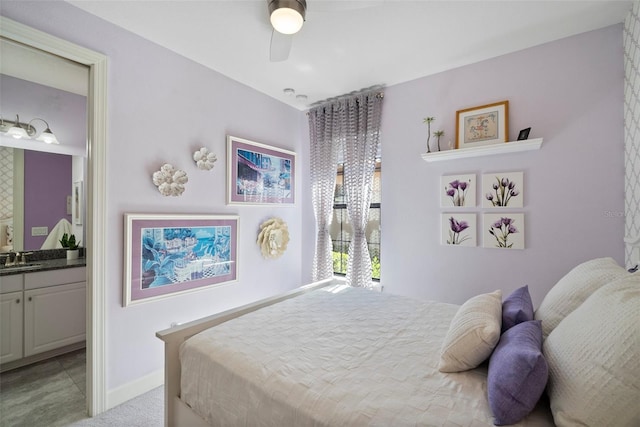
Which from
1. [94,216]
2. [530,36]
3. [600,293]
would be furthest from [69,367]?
[530,36]

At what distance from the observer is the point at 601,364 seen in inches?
30.3

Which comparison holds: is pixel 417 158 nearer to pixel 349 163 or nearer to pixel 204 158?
pixel 349 163

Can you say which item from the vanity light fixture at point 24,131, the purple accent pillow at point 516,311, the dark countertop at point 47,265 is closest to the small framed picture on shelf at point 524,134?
the purple accent pillow at point 516,311

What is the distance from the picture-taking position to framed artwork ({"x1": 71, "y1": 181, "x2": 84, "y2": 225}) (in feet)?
9.64

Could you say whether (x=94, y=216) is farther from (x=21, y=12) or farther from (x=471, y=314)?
(x=471, y=314)

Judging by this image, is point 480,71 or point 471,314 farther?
point 480,71

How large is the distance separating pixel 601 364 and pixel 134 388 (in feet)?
8.66

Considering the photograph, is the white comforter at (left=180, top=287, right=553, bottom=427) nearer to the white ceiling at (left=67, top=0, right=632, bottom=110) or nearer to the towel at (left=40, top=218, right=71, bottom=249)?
the white ceiling at (left=67, top=0, right=632, bottom=110)

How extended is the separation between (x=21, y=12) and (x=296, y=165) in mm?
2396

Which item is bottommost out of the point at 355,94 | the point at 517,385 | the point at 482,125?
the point at 517,385

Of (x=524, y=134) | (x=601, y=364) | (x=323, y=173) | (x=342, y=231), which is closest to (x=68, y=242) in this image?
(x=323, y=173)

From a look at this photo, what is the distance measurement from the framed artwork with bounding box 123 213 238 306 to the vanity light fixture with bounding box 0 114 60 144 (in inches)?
66.8

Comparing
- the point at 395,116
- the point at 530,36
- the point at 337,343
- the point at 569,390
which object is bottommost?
the point at 337,343

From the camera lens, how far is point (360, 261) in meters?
2.97
